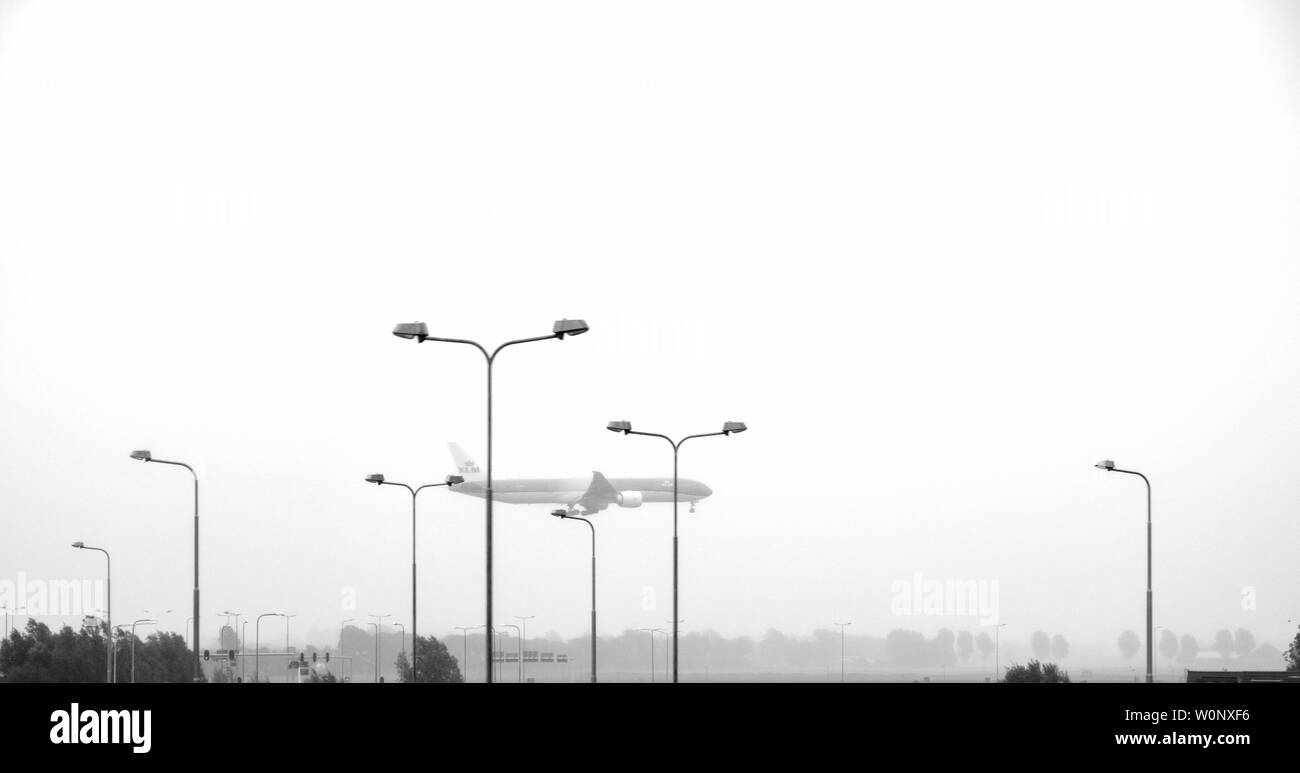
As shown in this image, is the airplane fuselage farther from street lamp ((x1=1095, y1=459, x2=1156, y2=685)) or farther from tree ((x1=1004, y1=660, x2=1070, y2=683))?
street lamp ((x1=1095, y1=459, x2=1156, y2=685))

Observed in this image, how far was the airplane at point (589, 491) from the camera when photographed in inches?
5595

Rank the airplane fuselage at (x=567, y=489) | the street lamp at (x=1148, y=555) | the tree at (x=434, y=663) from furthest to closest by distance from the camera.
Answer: the airplane fuselage at (x=567, y=489) → the tree at (x=434, y=663) → the street lamp at (x=1148, y=555)

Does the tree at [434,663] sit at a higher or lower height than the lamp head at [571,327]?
lower

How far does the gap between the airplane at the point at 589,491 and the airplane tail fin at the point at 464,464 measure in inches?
62.5

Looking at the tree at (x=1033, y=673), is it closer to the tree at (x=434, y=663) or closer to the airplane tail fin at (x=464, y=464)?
the tree at (x=434, y=663)

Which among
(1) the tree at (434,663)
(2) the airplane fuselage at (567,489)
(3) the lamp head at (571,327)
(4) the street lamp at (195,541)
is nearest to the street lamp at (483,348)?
(3) the lamp head at (571,327)

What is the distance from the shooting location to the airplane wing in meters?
140

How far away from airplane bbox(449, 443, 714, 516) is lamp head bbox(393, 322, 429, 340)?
9682 centimetres

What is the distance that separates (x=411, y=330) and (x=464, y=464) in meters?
136

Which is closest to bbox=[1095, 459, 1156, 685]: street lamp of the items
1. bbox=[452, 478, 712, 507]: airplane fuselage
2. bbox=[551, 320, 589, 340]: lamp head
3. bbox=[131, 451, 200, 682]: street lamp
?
bbox=[551, 320, 589, 340]: lamp head

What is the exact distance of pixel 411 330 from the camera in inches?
1665

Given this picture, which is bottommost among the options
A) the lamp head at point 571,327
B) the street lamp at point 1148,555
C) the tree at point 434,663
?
the tree at point 434,663
